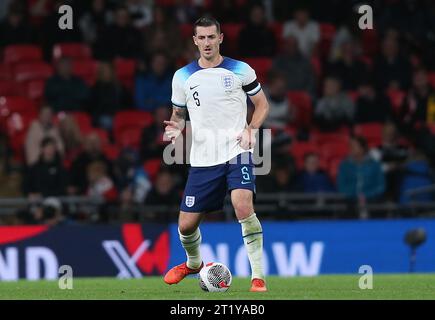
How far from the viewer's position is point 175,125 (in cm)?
1116

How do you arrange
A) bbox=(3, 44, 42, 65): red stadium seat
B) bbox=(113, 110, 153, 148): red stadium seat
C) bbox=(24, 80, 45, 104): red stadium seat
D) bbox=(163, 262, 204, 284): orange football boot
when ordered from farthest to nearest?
1. bbox=(3, 44, 42, 65): red stadium seat
2. bbox=(24, 80, 45, 104): red stadium seat
3. bbox=(113, 110, 153, 148): red stadium seat
4. bbox=(163, 262, 204, 284): orange football boot

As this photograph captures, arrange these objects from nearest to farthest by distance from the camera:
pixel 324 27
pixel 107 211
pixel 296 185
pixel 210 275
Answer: pixel 210 275 → pixel 107 211 → pixel 296 185 → pixel 324 27

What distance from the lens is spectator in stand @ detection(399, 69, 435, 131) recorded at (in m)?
20.3

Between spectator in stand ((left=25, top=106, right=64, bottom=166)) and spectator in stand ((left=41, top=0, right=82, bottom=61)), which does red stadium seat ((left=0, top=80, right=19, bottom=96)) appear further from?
spectator in stand ((left=25, top=106, right=64, bottom=166))

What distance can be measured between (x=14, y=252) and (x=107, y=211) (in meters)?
1.82

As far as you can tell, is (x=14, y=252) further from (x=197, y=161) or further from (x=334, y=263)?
(x=197, y=161)

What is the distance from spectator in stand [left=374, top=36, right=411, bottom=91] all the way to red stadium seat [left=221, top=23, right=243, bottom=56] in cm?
246

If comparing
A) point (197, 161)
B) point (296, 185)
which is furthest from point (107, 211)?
point (197, 161)

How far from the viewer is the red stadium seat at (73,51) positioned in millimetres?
21250

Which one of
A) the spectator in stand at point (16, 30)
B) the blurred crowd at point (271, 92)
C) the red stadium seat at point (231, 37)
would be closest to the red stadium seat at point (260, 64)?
the blurred crowd at point (271, 92)

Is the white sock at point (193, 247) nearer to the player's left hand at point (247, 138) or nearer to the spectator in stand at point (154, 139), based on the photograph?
the player's left hand at point (247, 138)

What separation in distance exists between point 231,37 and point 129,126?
2.82m

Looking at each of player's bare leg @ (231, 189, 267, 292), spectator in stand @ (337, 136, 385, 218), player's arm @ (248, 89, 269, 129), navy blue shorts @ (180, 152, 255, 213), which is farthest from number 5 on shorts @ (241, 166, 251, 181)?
spectator in stand @ (337, 136, 385, 218)

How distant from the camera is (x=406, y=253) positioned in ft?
56.7
